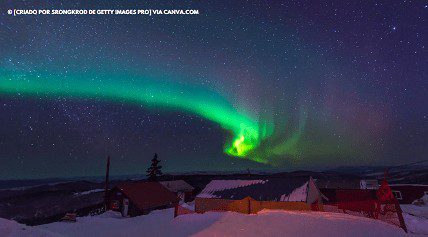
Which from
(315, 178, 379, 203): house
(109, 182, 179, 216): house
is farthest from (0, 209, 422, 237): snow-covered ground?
(315, 178, 379, 203): house

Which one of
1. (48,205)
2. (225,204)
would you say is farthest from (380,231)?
(48,205)

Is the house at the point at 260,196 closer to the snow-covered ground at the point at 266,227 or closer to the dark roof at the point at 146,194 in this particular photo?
the dark roof at the point at 146,194

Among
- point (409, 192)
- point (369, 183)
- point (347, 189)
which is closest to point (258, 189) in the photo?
point (347, 189)

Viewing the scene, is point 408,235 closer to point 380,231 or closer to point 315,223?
point 380,231

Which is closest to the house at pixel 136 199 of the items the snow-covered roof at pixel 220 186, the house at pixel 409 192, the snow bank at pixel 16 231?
the snow-covered roof at pixel 220 186

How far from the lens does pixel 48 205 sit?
90688 millimetres

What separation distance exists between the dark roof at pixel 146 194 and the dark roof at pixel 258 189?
9.01 meters

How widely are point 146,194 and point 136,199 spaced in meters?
2.72

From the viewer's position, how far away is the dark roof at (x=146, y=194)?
39875 millimetres

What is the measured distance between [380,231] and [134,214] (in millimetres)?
31352

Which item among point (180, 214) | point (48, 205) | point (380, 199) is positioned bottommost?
point (48, 205)

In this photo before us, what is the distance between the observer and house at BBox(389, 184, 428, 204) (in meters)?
47.0

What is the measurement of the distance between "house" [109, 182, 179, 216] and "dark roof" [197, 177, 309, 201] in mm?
7255

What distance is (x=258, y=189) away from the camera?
1326 inches
